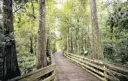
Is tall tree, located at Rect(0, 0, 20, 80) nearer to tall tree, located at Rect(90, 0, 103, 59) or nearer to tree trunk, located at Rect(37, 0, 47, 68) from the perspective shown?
tree trunk, located at Rect(37, 0, 47, 68)

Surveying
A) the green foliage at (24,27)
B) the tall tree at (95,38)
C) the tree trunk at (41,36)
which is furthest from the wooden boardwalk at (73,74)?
the green foliage at (24,27)

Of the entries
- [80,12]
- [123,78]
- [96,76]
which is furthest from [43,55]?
[80,12]

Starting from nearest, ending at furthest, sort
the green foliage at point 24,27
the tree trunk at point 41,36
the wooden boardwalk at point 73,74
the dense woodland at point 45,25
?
the dense woodland at point 45,25, the wooden boardwalk at point 73,74, the tree trunk at point 41,36, the green foliage at point 24,27

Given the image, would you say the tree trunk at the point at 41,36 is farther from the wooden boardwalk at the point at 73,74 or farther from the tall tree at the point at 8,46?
the tall tree at the point at 8,46

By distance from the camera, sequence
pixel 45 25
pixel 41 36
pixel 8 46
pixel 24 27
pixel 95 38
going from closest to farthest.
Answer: pixel 8 46, pixel 41 36, pixel 45 25, pixel 95 38, pixel 24 27

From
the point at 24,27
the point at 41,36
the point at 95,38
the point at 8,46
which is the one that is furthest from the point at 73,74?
the point at 24,27

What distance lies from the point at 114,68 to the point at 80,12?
17899 mm

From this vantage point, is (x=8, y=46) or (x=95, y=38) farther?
(x=95, y=38)

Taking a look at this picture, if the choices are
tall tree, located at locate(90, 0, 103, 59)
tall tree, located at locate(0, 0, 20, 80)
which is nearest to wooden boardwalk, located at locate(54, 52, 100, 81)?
tall tree, located at locate(90, 0, 103, 59)

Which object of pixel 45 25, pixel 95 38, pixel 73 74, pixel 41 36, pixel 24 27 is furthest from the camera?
pixel 24 27

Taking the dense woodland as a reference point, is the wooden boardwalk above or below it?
below

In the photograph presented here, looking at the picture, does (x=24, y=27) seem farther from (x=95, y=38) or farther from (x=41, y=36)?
(x=95, y=38)

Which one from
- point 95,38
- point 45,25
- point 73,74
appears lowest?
point 73,74

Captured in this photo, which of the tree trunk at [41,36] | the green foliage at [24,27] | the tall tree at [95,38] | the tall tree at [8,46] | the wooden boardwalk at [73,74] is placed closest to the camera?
the tall tree at [8,46]
